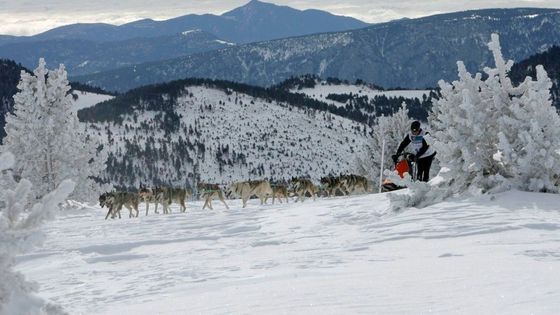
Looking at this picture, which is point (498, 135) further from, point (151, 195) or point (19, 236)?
point (151, 195)

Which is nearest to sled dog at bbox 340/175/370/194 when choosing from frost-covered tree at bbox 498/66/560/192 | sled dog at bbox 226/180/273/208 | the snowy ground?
sled dog at bbox 226/180/273/208

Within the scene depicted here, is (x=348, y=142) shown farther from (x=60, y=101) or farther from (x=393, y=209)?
(x=393, y=209)

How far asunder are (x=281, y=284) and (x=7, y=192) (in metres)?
3.21

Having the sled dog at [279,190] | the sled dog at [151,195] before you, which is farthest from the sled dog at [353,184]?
the sled dog at [151,195]

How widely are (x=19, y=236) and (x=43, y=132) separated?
95.0 ft

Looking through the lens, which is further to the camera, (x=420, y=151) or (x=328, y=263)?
(x=420, y=151)

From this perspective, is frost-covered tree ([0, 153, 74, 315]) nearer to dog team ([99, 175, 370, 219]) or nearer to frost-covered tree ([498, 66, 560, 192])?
frost-covered tree ([498, 66, 560, 192])

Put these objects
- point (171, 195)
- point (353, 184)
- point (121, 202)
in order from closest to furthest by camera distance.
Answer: point (121, 202) → point (171, 195) → point (353, 184)

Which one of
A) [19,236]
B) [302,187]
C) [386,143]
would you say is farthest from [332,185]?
[19,236]

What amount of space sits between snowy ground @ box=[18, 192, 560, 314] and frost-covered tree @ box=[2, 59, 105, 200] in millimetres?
19796

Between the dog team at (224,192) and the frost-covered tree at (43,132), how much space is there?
33.9 ft

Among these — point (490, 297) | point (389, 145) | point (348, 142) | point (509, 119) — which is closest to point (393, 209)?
point (509, 119)

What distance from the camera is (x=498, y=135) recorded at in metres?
10.4

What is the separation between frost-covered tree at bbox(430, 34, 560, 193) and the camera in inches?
415
